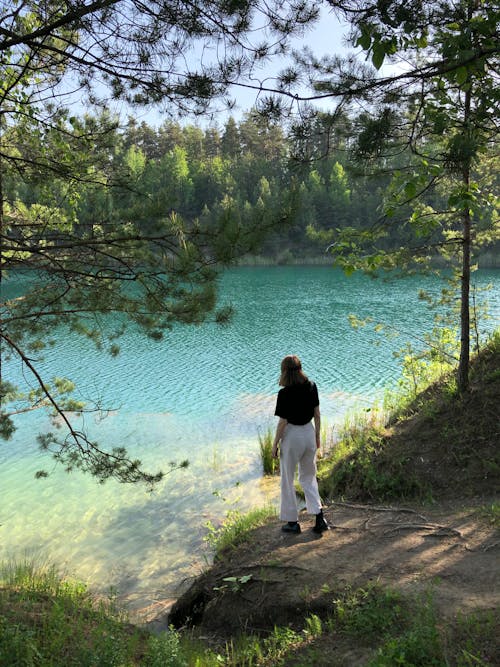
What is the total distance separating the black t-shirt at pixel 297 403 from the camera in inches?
204

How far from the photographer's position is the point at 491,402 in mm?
6578

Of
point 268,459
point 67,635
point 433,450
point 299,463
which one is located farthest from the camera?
point 268,459

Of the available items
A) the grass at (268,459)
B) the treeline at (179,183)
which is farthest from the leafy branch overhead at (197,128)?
the grass at (268,459)

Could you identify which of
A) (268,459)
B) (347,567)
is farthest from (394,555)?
(268,459)

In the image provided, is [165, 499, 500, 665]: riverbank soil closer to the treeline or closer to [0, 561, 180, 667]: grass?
[0, 561, 180, 667]: grass

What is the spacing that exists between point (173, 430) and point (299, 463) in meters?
7.35

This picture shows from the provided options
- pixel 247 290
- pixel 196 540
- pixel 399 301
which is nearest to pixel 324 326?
pixel 399 301

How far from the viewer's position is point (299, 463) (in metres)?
5.40

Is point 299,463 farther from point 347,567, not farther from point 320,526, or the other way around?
point 347,567

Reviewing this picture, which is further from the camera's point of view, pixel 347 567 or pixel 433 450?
pixel 433 450

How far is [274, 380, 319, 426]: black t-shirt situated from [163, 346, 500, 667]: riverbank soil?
1.31 m

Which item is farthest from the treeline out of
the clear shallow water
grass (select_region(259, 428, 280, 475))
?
grass (select_region(259, 428, 280, 475))

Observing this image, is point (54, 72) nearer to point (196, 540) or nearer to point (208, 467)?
point (196, 540)

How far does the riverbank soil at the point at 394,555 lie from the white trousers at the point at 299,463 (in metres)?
0.34
